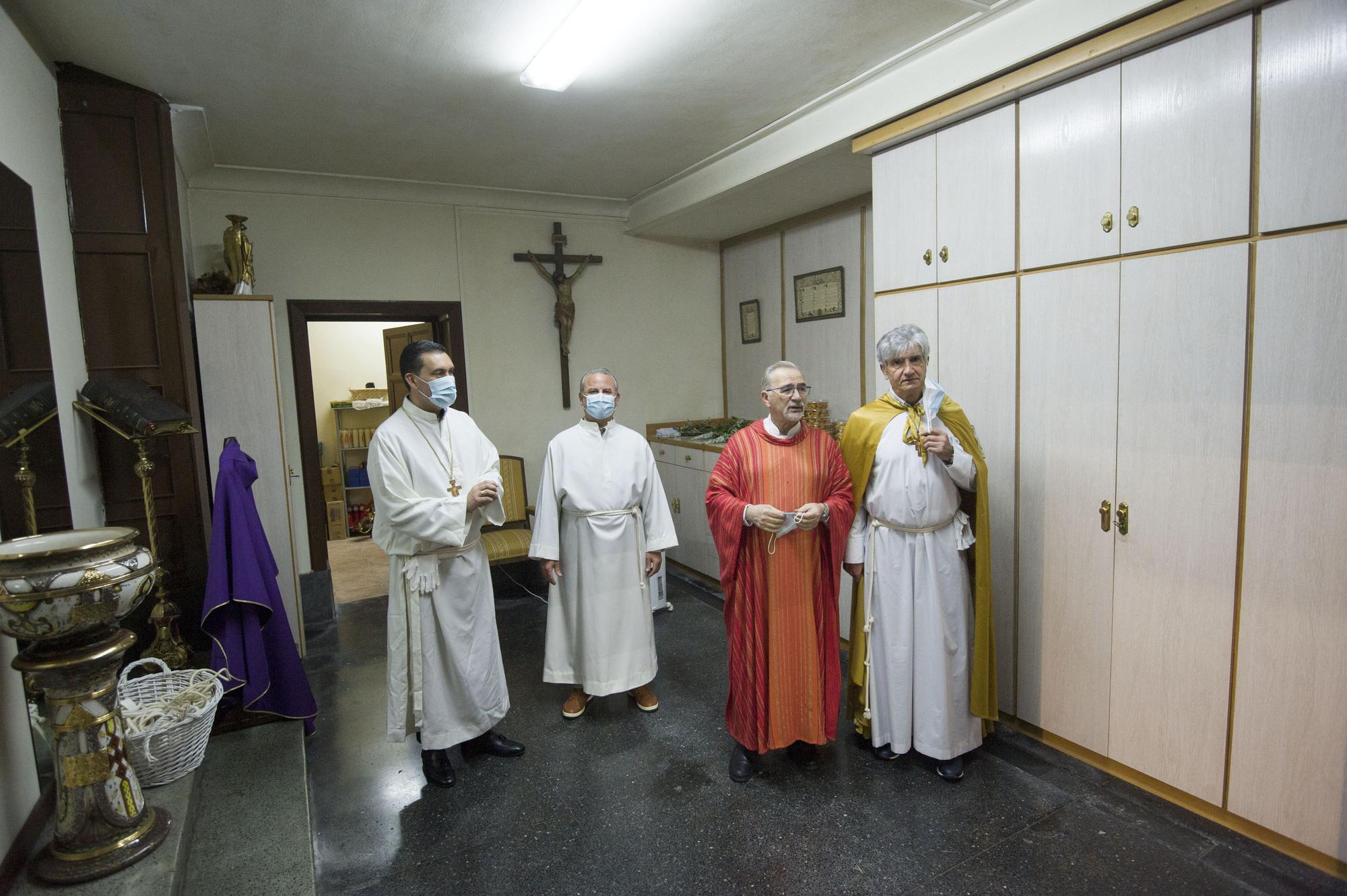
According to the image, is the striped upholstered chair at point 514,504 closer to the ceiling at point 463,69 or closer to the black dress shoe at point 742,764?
the ceiling at point 463,69

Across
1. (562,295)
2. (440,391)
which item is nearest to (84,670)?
(440,391)

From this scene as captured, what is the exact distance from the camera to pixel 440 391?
2.76 m

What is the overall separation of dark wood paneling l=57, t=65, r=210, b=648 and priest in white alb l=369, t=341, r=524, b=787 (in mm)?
1211

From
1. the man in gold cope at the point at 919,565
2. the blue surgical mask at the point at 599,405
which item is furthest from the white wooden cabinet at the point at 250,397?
the man in gold cope at the point at 919,565

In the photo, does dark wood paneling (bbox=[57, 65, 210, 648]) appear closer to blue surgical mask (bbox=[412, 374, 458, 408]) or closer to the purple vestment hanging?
the purple vestment hanging

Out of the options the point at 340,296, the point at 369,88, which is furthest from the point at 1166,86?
the point at 340,296

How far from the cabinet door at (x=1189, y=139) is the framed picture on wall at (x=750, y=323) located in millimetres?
3417

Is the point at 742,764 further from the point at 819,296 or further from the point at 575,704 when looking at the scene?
the point at 819,296

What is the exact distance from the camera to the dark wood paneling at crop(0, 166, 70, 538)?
2059 millimetres

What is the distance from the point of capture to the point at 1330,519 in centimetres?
208

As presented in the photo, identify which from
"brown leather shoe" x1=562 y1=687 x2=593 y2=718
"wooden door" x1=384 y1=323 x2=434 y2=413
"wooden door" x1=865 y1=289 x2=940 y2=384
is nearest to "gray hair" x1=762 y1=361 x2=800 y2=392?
"wooden door" x1=865 y1=289 x2=940 y2=384

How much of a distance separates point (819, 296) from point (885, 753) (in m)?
3.19

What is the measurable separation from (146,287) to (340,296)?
67.3 inches

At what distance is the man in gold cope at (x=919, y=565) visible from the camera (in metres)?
2.63
